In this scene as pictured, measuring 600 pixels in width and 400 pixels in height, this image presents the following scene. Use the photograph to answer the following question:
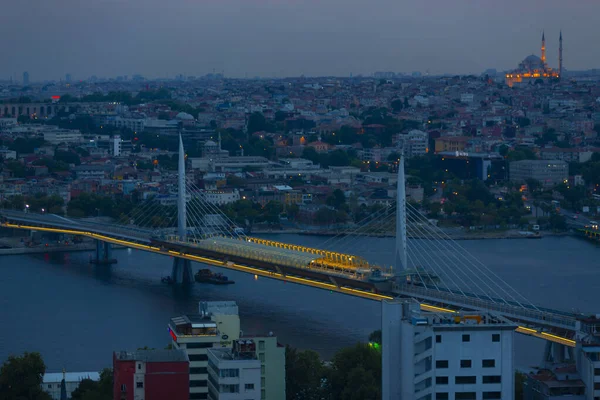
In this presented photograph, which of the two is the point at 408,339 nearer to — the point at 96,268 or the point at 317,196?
the point at 96,268

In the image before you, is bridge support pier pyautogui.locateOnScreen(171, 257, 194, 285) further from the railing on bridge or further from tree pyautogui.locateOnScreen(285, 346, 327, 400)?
tree pyautogui.locateOnScreen(285, 346, 327, 400)

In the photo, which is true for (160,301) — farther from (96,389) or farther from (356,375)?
(356,375)

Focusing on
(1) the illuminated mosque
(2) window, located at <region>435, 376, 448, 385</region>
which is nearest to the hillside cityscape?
(2) window, located at <region>435, 376, 448, 385</region>

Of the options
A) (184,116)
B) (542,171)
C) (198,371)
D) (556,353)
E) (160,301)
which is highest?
(184,116)

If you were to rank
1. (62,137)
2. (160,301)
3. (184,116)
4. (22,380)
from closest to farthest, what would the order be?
(22,380) < (160,301) < (62,137) < (184,116)

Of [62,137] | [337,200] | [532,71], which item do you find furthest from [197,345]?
[532,71]

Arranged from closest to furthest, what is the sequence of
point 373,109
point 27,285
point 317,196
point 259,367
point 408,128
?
point 259,367 < point 27,285 < point 317,196 < point 408,128 < point 373,109

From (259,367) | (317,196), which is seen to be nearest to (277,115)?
(317,196)
